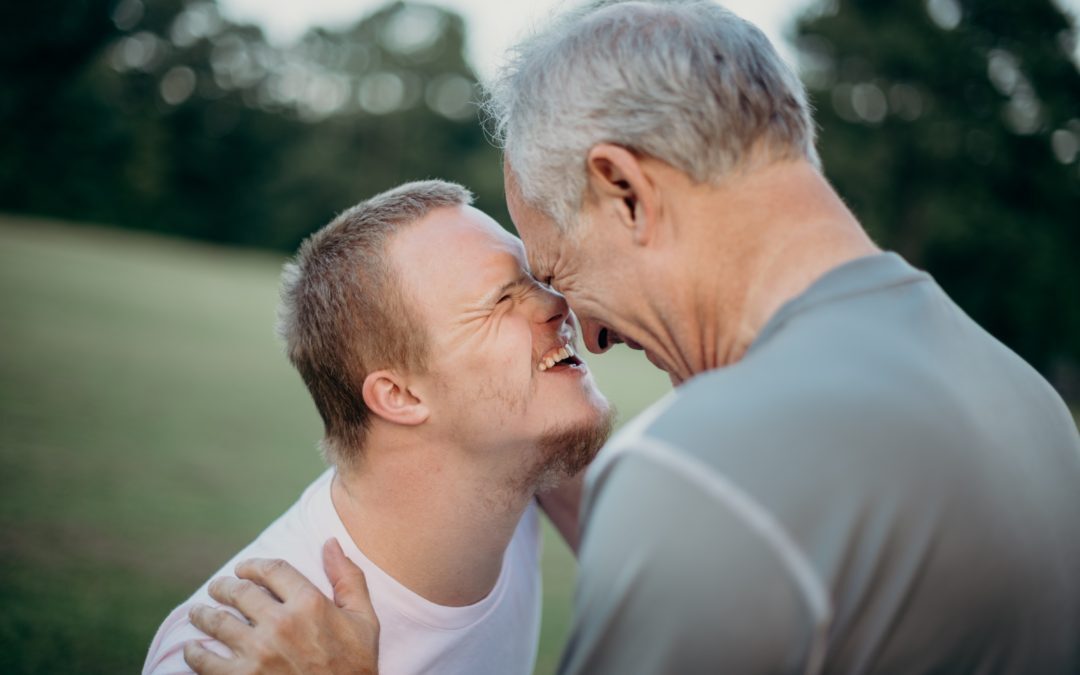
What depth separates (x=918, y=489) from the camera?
1511mm

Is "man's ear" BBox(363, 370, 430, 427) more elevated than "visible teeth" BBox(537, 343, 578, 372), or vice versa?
"visible teeth" BBox(537, 343, 578, 372)

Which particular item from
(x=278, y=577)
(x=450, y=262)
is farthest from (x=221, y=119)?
(x=278, y=577)

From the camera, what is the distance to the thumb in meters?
2.70

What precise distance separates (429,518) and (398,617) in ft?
1.07

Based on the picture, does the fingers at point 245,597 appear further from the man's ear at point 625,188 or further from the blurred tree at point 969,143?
the blurred tree at point 969,143

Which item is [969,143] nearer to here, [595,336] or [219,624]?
[595,336]

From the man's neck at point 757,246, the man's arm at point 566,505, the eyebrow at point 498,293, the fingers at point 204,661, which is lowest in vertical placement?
the man's arm at point 566,505

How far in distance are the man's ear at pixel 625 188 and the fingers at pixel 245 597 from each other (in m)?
1.43

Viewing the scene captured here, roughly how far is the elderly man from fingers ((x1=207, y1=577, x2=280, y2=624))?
1.27 meters

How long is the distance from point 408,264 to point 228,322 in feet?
55.6

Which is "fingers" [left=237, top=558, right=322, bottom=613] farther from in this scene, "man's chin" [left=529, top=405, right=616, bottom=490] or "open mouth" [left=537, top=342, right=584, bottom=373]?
"open mouth" [left=537, top=342, right=584, bottom=373]

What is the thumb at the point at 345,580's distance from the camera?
270cm

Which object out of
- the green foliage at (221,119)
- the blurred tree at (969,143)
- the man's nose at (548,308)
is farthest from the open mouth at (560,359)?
the green foliage at (221,119)

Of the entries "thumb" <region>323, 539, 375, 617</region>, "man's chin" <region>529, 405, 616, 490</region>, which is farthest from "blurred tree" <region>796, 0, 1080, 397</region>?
"thumb" <region>323, 539, 375, 617</region>
